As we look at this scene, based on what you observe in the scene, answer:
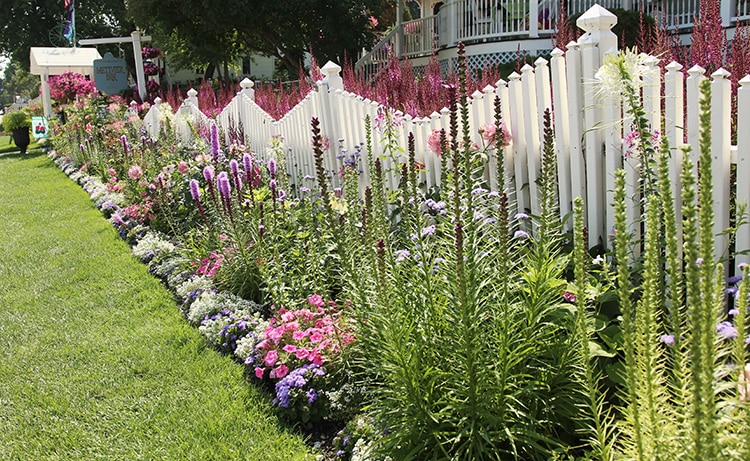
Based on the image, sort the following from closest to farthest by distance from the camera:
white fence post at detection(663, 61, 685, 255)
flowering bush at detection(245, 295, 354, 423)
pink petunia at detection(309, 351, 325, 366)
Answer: white fence post at detection(663, 61, 685, 255)
flowering bush at detection(245, 295, 354, 423)
pink petunia at detection(309, 351, 325, 366)

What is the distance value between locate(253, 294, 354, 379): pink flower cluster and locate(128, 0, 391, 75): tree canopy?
17117 millimetres

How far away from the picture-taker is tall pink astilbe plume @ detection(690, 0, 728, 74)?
3.67 m

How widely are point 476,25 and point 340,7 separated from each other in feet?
16.9

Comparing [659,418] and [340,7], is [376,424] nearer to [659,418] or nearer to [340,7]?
[659,418]

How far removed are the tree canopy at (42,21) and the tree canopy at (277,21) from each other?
18.0m

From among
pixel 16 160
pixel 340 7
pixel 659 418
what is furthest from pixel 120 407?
pixel 340 7

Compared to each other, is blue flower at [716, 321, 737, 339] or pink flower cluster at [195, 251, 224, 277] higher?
blue flower at [716, 321, 737, 339]

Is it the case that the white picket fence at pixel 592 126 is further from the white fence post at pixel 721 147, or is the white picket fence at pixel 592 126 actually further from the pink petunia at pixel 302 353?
the pink petunia at pixel 302 353

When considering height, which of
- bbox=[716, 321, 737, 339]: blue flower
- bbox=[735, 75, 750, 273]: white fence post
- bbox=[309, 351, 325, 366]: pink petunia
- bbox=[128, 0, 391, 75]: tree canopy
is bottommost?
bbox=[309, 351, 325, 366]: pink petunia

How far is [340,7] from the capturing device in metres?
20.0

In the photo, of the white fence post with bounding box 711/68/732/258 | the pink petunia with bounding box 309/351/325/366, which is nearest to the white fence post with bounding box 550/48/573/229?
the white fence post with bounding box 711/68/732/258

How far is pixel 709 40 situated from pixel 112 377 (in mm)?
4054

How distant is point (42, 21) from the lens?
38.6 meters

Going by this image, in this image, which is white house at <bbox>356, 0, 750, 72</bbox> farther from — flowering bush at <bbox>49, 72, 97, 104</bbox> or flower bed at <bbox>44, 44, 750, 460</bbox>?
flower bed at <bbox>44, 44, 750, 460</bbox>
